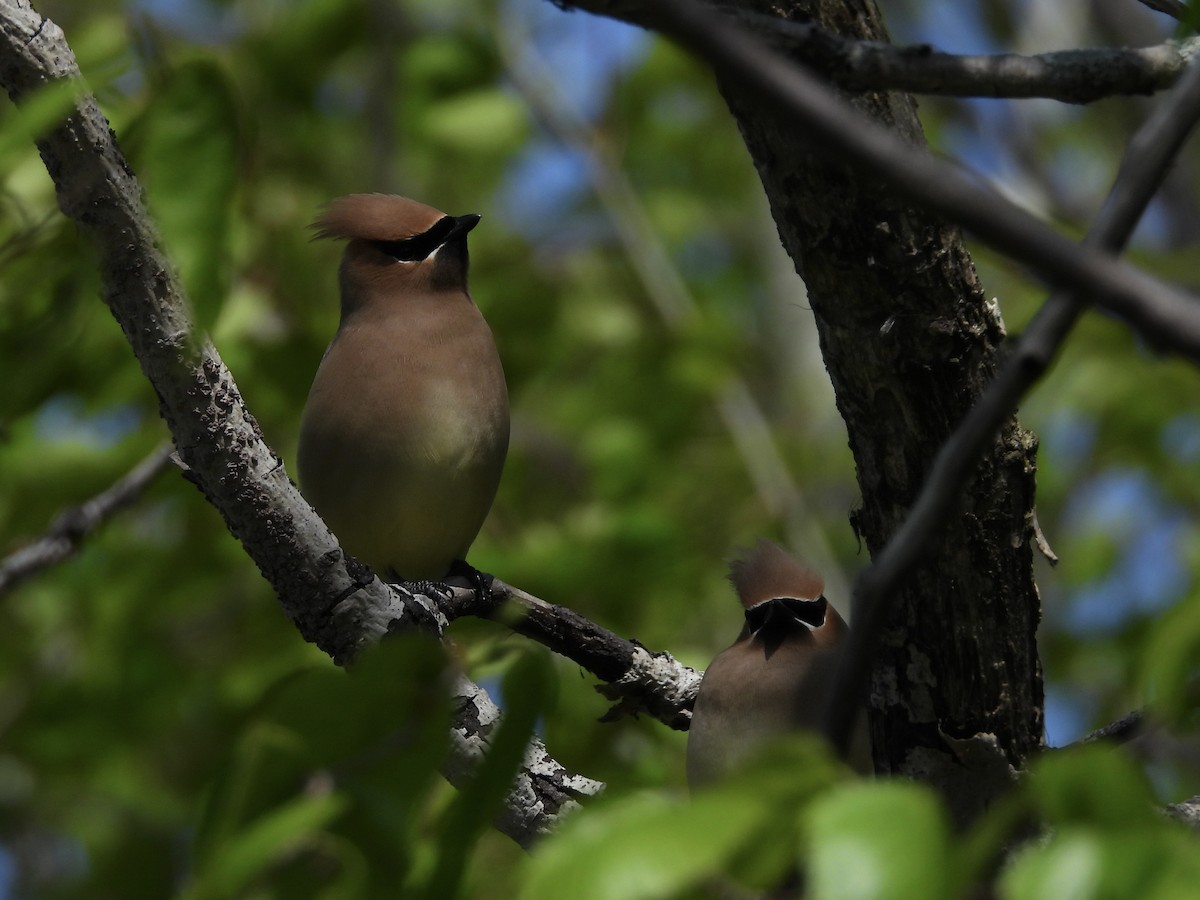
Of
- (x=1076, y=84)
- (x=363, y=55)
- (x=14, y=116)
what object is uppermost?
(x=363, y=55)

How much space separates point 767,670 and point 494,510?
279 cm

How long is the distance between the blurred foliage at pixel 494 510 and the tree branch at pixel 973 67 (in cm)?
87

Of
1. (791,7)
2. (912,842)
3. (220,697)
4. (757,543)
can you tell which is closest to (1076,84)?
(791,7)

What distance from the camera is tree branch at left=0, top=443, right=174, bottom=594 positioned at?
14.8ft

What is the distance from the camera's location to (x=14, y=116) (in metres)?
2.18

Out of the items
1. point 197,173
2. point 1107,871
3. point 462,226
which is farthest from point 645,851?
point 462,226

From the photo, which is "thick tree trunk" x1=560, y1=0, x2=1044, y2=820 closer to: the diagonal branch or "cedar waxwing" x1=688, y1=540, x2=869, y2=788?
"cedar waxwing" x1=688, y1=540, x2=869, y2=788

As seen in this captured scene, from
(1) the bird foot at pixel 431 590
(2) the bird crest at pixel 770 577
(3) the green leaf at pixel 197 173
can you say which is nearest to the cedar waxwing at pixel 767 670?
(2) the bird crest at pixel 770 577

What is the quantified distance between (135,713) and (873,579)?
4.96 meters

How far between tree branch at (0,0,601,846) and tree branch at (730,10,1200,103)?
1.02m

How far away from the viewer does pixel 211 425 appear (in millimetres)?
2664

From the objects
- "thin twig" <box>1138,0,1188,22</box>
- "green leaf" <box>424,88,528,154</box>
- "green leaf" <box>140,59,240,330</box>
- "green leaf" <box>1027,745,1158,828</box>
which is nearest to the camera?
"green leaf" <box>1027,745,1158,828</box>

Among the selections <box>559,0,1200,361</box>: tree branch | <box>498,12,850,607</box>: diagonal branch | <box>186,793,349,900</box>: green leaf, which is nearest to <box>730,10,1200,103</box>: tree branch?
<box>559,0,1200,361</box>: tree branch

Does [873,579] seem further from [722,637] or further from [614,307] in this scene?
[722,637]
